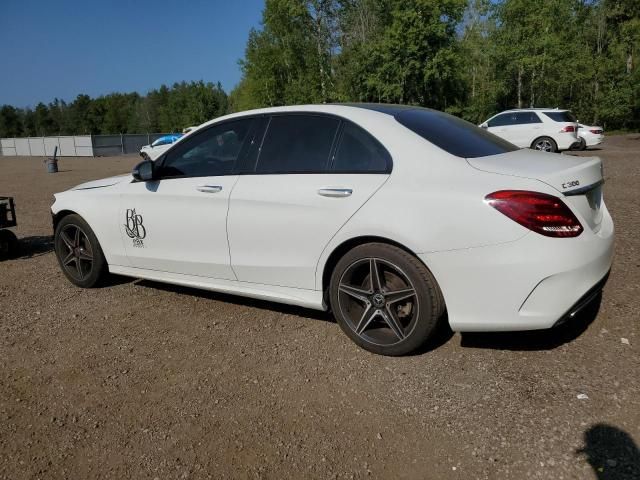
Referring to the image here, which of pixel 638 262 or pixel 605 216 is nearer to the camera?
pixel 605 216

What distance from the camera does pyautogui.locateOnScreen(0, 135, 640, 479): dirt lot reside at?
7.75 feet

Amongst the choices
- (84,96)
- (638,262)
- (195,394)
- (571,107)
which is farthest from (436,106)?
(84,96)

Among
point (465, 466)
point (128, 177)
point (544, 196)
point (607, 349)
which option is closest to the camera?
point (465, 466)

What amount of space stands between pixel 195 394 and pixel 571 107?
47.4 m

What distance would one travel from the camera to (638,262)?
4.90 m

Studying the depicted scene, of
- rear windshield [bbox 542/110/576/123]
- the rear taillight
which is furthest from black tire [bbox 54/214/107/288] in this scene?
rear windshield [bbox 542/110/576/123]

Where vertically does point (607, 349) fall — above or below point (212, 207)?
below

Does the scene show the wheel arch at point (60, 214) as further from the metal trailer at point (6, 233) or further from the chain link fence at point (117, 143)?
the chain link fence at point (117, 143)

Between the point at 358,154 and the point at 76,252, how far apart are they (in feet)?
10.4

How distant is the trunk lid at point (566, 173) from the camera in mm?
2857

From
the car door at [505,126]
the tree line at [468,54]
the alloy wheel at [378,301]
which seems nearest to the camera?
the alloy wheel at [378,301]

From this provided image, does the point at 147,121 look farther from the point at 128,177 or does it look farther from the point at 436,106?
the point at 128,177

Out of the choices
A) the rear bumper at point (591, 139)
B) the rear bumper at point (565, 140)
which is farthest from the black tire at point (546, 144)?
the rear bumper at point (591, 139)

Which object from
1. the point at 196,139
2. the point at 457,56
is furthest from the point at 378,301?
the point at 457,56
